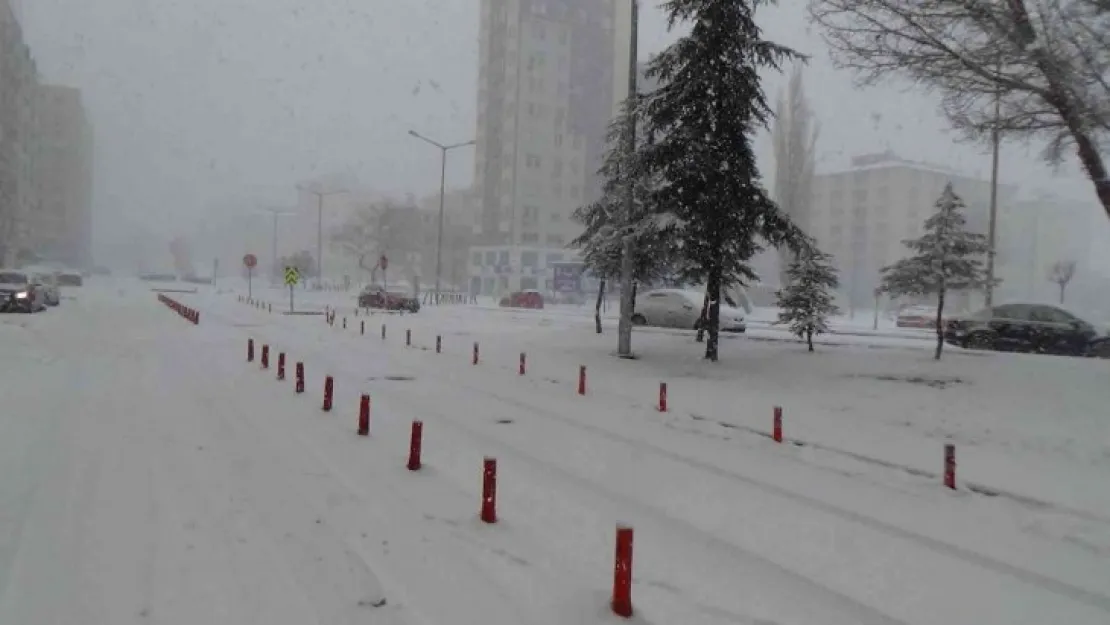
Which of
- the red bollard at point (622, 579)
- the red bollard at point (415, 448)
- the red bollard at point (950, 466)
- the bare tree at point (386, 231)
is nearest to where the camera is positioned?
the red bollard at point (622, 579)

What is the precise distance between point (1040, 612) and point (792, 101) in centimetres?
5773

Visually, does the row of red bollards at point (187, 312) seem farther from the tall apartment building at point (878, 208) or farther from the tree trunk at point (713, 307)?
the tall apartment building at point (878, 208)

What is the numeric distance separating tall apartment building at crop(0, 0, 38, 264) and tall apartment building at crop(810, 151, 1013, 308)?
8441cm

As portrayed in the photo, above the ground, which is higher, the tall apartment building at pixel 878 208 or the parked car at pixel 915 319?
the tall apartment building at pixel 878 208

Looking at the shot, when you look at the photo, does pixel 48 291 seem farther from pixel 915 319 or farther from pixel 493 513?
pixel 915 319

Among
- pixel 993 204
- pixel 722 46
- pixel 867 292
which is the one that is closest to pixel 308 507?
pixel 722 46

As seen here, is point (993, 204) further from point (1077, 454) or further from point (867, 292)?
point (867, 292)

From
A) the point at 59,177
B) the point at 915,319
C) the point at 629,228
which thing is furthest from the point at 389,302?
Answer: the point at 59,177

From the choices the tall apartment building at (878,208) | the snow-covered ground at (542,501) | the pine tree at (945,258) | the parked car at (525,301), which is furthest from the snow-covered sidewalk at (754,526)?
the tall apartment building at (878,208)

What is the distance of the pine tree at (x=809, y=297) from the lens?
20.1m

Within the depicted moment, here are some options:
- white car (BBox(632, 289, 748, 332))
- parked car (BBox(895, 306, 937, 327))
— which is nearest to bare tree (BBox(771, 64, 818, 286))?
parked car (BBox(895, 306, 937, 327))

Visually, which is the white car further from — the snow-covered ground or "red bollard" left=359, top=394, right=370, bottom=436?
"red bollard" left=359, top=394, right=370, bottom=436

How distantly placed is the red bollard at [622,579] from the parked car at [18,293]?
32.3m

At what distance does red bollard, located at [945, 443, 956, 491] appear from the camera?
835 cm
